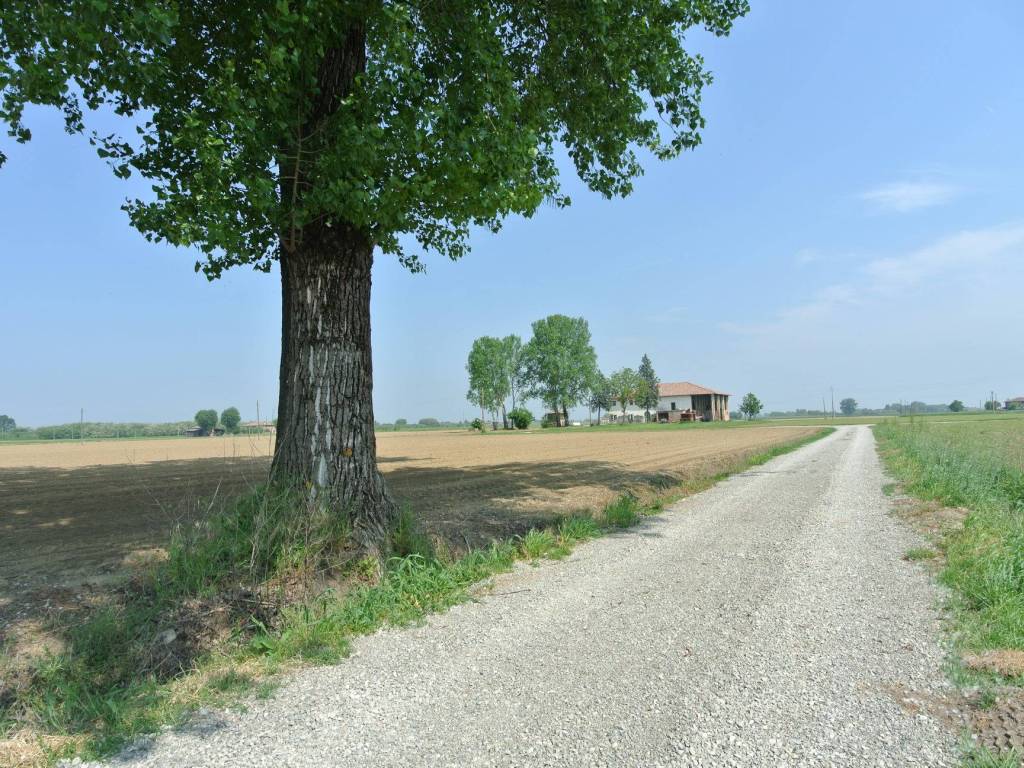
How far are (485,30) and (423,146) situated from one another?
1.74 metres

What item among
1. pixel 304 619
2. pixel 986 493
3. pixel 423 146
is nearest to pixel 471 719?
pixel 304 619

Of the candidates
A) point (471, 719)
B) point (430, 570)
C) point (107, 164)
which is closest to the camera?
point (471, 719)

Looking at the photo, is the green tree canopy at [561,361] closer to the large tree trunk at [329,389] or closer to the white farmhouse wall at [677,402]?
the white farmhouse wall at [677,402]

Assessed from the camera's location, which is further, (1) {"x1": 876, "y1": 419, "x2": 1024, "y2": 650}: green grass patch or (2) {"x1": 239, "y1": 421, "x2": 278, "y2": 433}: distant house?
(2) {"x1": 239, "y1": 421, "x2": 278, "y2": 433}: distant house

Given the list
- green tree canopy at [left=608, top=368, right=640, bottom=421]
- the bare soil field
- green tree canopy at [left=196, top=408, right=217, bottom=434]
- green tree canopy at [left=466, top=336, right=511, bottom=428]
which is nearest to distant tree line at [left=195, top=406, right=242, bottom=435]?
green tree canopy at [left=196, top=408, right=217, bottom=434]

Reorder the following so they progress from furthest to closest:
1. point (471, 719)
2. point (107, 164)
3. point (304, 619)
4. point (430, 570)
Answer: point (107, 164), point (430, 570), point (304, 619), point (471, 719)

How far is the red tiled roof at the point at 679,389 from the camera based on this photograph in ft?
389

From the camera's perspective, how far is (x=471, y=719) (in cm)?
346

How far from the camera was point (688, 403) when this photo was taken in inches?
4668

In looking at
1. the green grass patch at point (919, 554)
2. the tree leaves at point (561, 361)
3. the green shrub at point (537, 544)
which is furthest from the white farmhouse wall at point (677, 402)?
the green shrub at point (537, 544)

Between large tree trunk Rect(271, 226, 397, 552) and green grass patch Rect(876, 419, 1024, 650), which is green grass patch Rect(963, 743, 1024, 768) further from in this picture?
large tree trunk Rect(271, 226, 397, 552)

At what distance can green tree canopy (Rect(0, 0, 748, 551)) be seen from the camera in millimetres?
5441

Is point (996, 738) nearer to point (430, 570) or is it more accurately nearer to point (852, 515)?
point (430, 570)

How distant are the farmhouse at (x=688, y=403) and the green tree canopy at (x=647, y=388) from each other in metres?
1.14
